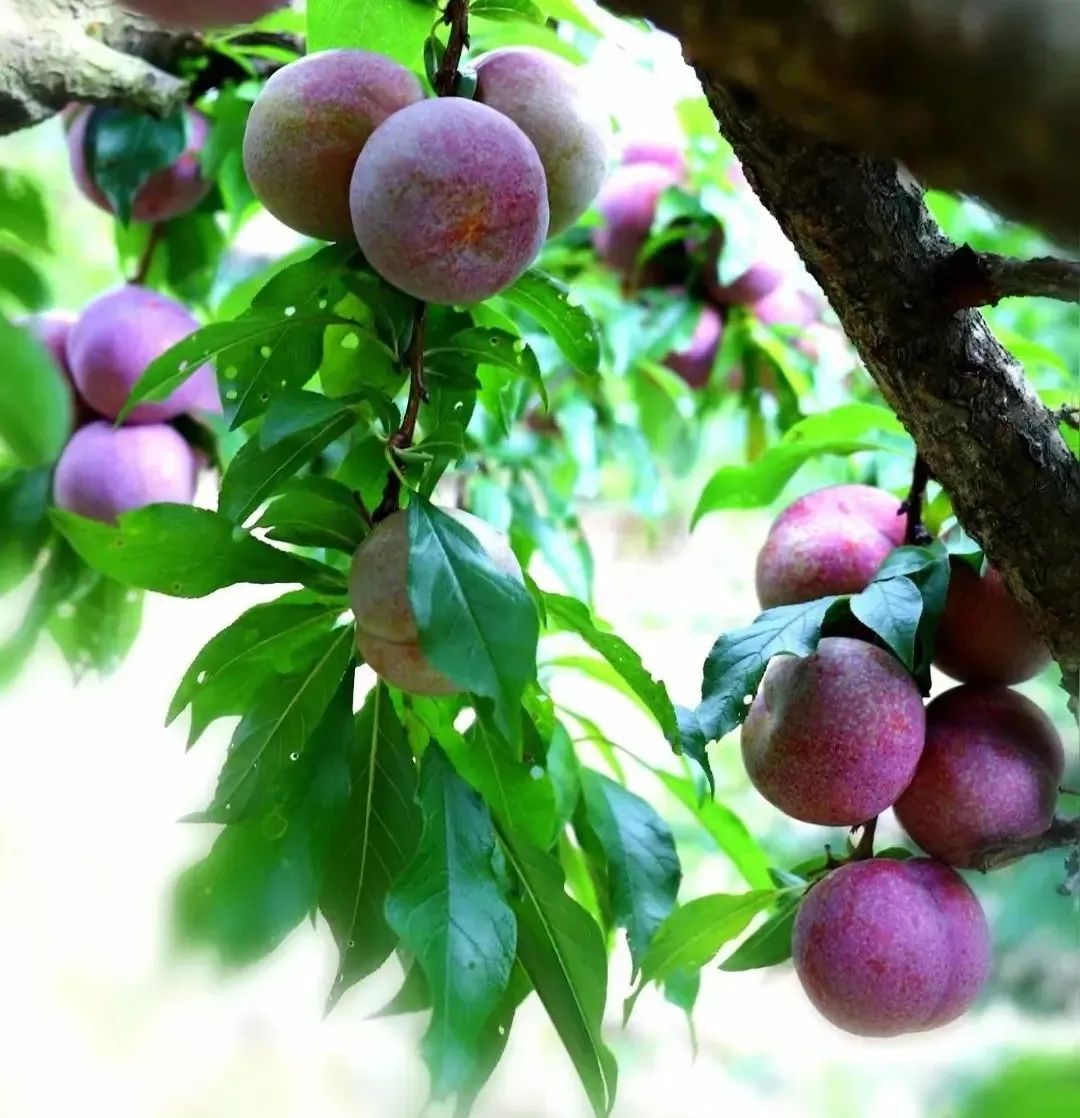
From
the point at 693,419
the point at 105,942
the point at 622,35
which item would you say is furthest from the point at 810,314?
the point at 105,942

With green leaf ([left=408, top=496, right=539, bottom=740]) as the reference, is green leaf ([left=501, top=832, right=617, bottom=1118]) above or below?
below

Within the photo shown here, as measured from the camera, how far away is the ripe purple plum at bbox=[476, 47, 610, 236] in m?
0.40

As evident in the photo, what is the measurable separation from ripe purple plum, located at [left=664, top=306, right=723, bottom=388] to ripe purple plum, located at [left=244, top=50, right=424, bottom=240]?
1.79 ft

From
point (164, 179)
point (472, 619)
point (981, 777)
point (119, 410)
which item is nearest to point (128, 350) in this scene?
point (119, 410)

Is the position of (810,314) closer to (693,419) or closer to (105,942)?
(693,419)

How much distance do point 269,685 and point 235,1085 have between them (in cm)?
138

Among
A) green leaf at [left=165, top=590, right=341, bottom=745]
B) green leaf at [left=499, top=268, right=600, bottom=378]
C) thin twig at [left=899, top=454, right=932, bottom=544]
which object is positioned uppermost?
green leaf at [left=499, top=268, right=600, bottom=378]

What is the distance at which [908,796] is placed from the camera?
0.44 meters

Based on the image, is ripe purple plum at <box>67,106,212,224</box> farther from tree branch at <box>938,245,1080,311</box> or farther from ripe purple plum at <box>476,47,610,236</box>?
tree branch at <box>938,245,1080,311</box>

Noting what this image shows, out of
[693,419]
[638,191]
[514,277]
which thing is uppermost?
[514,277]

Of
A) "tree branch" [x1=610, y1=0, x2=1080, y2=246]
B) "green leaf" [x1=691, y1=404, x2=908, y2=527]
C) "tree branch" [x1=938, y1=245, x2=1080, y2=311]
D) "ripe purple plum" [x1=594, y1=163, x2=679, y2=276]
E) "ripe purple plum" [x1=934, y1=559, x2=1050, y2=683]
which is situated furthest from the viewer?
"ripe purple plum" [x1=594, y1=163, x2=679, y2=276]

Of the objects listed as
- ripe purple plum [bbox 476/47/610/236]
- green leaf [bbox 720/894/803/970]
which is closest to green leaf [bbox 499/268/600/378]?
ripe purple plum [bbox 476/47/610/236]

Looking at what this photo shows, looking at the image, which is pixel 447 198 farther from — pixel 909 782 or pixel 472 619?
pixel 909 782

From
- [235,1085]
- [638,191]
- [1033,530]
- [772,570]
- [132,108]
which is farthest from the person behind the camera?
[235,1085]
